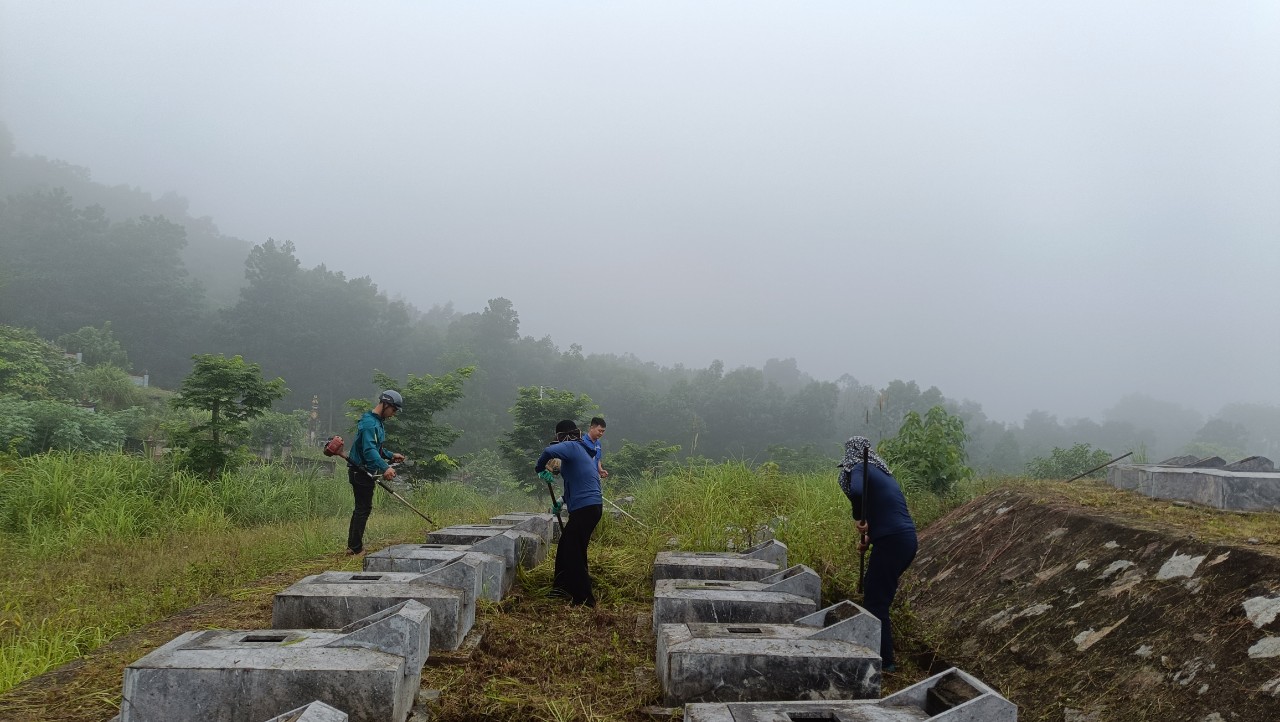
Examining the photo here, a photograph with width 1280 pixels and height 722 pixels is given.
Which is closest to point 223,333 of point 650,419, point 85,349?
point 85,349

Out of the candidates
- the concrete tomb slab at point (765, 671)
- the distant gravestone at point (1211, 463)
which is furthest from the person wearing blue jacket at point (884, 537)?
the distant gravestone at point (1211, 463)

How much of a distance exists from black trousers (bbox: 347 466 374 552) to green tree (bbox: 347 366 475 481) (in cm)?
951

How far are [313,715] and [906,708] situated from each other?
7.95 feet

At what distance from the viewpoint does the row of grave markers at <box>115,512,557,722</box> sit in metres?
3.30

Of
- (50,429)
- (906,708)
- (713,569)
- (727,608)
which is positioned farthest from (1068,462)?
(50,429)

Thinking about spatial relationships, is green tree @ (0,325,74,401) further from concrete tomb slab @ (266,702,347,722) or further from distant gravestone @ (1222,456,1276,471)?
distant gravestone @ (1222,456,1276,471)

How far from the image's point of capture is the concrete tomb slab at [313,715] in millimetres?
2861

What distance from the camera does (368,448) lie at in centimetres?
734

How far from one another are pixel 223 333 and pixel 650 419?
2667cm

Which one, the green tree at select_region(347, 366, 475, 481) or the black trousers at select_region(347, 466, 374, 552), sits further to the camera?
the green tree at select_region(347, 366, 475, 481)

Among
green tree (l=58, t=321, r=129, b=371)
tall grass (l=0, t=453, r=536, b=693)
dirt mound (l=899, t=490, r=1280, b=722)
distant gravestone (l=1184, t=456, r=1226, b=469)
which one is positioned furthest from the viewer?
green tree (l=58, t=321, r=129, b=371)

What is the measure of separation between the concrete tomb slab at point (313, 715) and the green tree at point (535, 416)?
58.9 ft

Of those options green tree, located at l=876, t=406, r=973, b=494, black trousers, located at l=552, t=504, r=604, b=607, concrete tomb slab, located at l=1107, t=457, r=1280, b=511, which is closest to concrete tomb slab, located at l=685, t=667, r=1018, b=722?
black trousers, located at l=552, t=504, r=604, b=607

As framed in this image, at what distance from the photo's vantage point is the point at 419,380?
17.7 m
